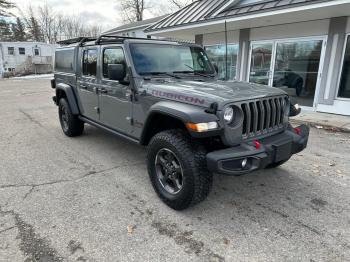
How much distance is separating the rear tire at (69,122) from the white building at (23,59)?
107ft

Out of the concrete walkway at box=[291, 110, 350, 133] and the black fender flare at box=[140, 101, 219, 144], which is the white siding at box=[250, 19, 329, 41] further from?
the black fender flare at box=[140, 101, 219, 144]

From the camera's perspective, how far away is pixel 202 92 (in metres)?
2.94

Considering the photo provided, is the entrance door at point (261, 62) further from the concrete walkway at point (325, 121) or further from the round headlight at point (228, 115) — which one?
the round headlight at point (228, 115)

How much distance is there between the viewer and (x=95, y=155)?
4.80 meters

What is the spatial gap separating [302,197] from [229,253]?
4.92 ft

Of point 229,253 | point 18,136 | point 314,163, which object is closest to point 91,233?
point 229,253

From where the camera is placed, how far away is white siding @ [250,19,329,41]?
798 centimetres

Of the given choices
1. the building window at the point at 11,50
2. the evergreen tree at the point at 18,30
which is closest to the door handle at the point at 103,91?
the building window at the point at 11,50

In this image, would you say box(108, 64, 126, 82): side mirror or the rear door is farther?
the rear door

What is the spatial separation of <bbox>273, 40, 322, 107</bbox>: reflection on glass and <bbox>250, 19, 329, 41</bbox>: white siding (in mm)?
278

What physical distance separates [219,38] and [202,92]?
9027 millimetres

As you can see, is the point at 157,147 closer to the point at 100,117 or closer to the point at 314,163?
the point at 100,117

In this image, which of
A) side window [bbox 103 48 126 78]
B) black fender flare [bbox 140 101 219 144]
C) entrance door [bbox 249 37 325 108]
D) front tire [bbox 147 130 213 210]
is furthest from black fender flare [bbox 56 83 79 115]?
entrance door [bbox 249 37 325 108]

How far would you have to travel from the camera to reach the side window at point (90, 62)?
4.48 m
